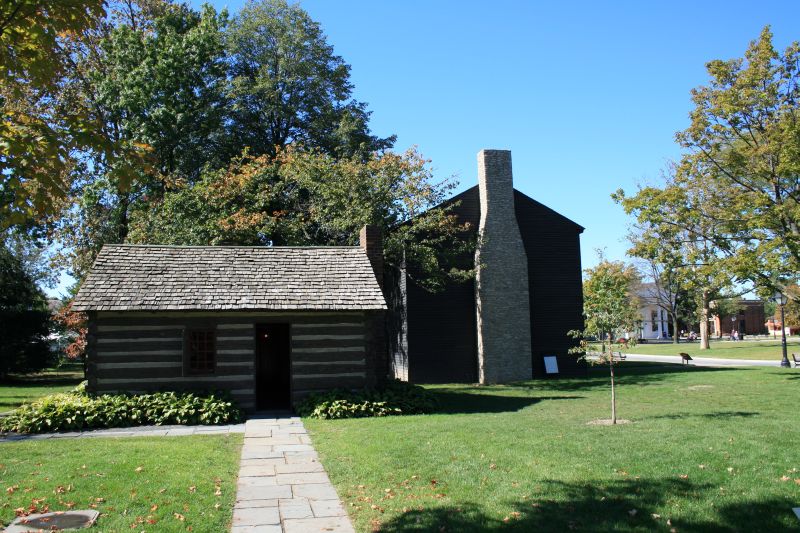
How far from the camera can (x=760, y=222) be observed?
2166 cm

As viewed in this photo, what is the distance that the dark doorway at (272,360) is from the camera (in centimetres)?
2078

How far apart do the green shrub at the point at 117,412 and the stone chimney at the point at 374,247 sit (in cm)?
599

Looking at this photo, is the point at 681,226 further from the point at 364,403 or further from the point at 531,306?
the point at 364,403

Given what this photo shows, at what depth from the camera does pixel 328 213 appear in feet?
84.2

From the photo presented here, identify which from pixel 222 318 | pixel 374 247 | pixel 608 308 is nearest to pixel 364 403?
pixel 222 318

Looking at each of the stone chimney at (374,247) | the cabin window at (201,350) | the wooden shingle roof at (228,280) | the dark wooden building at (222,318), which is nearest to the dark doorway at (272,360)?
the dark wooden building at (222,318)

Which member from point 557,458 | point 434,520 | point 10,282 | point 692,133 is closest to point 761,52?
point 692,133

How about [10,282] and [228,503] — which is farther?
[10,282]

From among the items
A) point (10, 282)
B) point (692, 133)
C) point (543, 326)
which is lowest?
point (543, 326)

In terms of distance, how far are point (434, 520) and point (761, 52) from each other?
23.6m

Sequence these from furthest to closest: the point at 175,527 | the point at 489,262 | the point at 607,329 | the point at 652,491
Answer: the point at 489,262 → the point at 607,329 → the point at 652,491 → the point at 175,527

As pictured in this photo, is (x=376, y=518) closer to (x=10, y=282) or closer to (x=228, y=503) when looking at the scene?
(x=228, y=503)

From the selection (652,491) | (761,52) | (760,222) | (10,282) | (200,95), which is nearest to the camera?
(652,491)

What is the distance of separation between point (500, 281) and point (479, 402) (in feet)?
30.1
